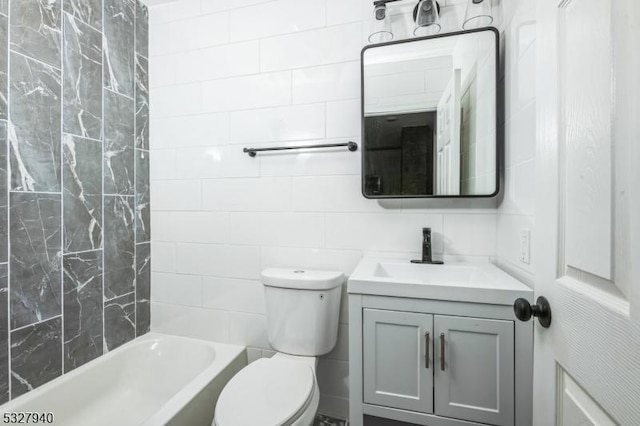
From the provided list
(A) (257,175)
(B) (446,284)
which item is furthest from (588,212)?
(A) (257,175)

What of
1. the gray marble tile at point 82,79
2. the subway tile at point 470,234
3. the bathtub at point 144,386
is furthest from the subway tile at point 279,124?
the bathtub at point 144,386

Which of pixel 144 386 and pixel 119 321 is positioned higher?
pixel 119 321

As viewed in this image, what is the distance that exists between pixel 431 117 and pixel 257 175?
3.00 ft

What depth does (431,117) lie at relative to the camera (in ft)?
4.34

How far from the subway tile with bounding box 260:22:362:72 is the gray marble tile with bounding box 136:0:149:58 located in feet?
2.49

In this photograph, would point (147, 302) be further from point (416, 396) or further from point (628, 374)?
point (628, 374)

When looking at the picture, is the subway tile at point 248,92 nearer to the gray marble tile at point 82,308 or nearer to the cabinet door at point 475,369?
the gray marble tile at point 82,308

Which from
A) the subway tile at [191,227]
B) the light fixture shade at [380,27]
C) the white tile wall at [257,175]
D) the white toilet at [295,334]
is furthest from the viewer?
the subway tile at [191,227]

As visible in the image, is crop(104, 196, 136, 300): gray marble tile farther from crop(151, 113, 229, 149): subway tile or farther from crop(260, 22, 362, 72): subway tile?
crop(260, 22, 362, 72): subway tile

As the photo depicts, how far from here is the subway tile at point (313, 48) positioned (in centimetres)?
145

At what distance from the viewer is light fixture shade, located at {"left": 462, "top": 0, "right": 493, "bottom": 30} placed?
1259mm

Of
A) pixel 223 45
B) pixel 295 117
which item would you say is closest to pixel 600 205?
pixel 295 117

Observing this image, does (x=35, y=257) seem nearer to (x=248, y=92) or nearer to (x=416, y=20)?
(x=248, y=92)

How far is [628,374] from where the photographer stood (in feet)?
1.45
